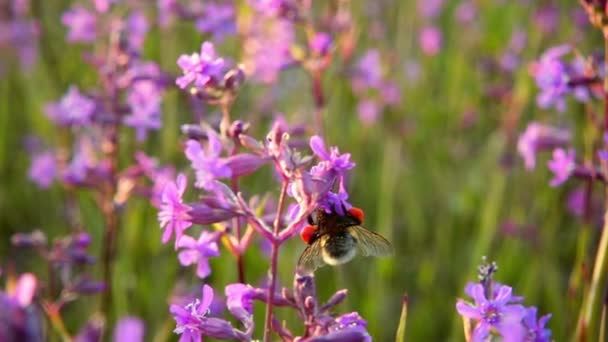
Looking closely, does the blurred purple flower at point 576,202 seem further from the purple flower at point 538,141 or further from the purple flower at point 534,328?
the purple flower at point 534,328

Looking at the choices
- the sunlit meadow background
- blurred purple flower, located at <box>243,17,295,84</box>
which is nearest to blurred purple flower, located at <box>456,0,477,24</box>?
the sunlit meadow background

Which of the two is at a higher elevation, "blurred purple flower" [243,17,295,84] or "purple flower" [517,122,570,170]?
"blurred purple flower" [243,17,295,84]

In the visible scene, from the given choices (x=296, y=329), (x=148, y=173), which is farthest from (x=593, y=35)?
(x=148, y=173)

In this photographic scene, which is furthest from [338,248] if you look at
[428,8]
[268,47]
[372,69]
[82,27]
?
[428,8]

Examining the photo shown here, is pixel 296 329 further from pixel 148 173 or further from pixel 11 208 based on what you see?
pixel 11 208

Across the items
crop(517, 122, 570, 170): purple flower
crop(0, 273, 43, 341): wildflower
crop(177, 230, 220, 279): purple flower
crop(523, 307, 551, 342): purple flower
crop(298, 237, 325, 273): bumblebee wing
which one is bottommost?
crop(0, 273, 43, 341): wildflower

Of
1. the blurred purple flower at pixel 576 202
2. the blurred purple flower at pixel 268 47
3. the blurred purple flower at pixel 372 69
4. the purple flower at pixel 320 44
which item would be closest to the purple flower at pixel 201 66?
the purple flower at pixel 320 44

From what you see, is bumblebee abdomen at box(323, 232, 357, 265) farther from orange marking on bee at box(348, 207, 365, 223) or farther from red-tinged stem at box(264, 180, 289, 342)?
red-tinged stem at box(264, 180, 289, 342)
